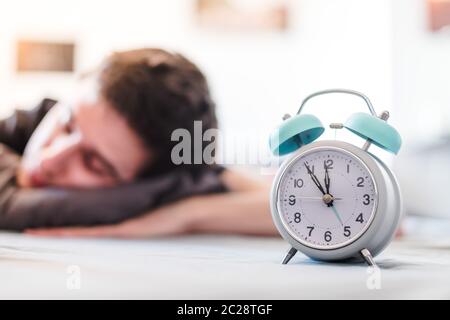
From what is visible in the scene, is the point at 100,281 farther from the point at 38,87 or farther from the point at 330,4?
the point at 330,4

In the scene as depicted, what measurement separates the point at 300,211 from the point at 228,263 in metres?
0.11

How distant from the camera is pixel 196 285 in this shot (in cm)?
57

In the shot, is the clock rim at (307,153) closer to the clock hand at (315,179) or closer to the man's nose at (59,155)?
the clock hand at (315,179)

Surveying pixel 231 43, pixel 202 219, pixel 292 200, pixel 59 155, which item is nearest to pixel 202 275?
pixel 292 200

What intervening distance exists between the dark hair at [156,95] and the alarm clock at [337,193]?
58cm

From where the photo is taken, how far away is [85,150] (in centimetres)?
130

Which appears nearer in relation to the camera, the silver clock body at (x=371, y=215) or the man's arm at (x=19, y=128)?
the silver clock body at (x=371, y=215)

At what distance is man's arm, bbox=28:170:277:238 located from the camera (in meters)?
1.27

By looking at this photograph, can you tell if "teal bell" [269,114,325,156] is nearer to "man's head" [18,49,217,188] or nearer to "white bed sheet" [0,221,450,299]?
"white bed sheet" [0,221,450,299]

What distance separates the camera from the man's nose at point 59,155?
131 cm

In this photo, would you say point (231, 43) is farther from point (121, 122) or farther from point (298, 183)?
point (298, 183)

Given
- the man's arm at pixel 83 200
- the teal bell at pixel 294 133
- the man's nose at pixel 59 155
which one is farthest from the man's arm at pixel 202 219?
the teal bell at pixel 294 133

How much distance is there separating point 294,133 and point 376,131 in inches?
3.7

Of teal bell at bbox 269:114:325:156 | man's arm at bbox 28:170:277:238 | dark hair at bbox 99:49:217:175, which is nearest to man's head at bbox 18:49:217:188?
dark hair at bbox 99:49:217:175
